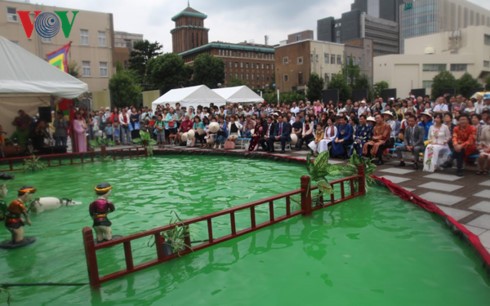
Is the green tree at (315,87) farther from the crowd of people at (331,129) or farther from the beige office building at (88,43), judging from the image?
the crowd of people at (331,129)

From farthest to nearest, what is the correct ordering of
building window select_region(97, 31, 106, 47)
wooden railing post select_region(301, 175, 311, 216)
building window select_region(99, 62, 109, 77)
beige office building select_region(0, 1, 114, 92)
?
building window select_region(99, 62, 109, 77), building window select_region(97, 31, 106, 47), beige office building select_region(0, 1, 114, 92), wooden railing post select_region(301, 175, 311, 216)

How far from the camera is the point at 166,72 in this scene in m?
52.8

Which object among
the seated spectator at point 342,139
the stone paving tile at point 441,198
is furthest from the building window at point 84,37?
the stone paving tile at point 441,198

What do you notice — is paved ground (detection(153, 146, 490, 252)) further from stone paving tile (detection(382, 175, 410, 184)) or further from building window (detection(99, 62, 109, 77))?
building window (detection(99, 62, 109, 77))

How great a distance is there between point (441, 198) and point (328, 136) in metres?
5.20

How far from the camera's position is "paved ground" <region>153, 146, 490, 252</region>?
5.31 metres

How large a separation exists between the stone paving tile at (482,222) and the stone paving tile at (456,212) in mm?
197

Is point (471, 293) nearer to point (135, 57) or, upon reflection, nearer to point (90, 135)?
point (90, 135)

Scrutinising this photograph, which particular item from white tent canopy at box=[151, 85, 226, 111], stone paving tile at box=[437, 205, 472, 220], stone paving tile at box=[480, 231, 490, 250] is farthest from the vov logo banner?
stone paving tile at box=[480, 231, 490, 250]

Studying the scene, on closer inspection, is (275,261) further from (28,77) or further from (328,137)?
(28,77)

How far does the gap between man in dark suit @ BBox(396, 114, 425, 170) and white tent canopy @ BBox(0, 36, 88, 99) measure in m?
10.2

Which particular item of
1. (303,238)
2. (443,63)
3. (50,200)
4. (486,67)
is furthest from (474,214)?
(486,67)

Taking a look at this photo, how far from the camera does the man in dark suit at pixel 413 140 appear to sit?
9.09 metres

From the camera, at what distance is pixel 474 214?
5.55 metres
